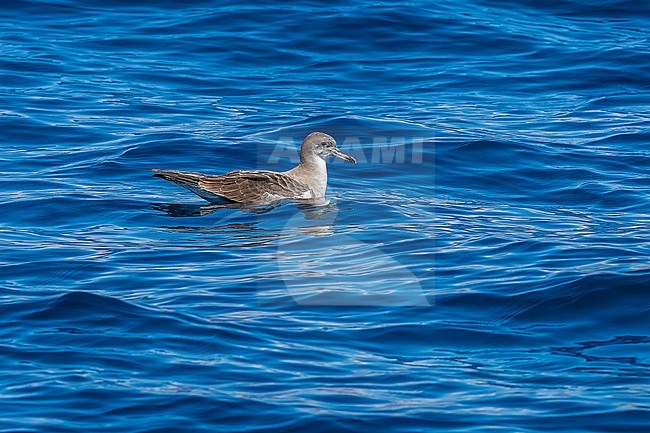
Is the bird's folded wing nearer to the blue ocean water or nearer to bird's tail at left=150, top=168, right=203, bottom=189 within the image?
bird's tail at left=150, top=168, right=203, bottom=189

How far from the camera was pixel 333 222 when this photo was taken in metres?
12.2

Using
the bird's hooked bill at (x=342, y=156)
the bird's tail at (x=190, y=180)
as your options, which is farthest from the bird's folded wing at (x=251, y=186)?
the bird's hooked bill at (x=342, y=156)

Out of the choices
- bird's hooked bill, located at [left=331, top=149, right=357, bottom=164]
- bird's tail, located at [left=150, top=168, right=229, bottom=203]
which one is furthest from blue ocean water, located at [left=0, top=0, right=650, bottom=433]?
bird's hooked bill, located at [left=331, top=149, right=357, bottom=164]

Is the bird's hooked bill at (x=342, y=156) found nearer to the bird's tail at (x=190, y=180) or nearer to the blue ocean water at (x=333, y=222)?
the blue ocean water at (x=333, y=222)

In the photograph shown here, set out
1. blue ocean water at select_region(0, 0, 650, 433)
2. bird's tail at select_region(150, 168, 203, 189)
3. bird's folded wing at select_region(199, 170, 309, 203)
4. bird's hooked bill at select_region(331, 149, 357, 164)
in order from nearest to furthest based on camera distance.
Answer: blue ocean water at select_region(0, 0, 650, 433), bird's tail at select_region(150, 168, 203, 189), bird's folded wing at select_region(199, 170, 309, 203), bird's hooked bill at select_region(331, 149, 357, 164)

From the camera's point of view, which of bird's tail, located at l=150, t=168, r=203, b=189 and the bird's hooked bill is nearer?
bird's tail, located at l=150, t=168, r=203, b=189

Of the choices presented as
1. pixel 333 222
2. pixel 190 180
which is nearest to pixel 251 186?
pixel 190 180

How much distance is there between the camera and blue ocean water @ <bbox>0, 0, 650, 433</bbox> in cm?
767

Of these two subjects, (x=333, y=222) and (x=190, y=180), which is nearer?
(x=333, y=222)

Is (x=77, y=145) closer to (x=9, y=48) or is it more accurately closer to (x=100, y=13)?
(x=9, y=48)

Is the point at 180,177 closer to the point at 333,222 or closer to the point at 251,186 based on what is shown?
the point at 251,186

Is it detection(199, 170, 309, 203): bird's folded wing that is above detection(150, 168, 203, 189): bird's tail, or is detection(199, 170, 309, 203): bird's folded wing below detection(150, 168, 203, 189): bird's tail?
below

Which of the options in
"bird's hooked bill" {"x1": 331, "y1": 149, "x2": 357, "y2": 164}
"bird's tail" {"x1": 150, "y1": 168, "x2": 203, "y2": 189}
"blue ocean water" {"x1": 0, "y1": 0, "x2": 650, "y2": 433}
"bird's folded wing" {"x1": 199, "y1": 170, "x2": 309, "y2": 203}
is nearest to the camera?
"blue ocean water" {"x1": 0, "y1": 0, "x2": 650, "y2": 433}

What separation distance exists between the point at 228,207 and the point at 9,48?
7597mm
